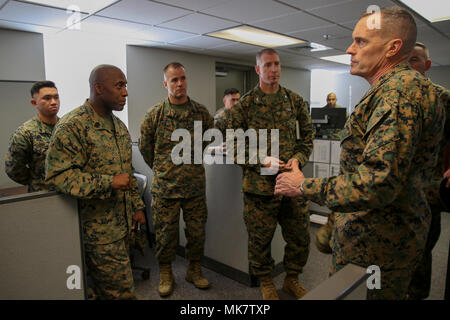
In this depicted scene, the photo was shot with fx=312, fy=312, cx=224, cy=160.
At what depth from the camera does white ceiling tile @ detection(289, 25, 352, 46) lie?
3689 mm

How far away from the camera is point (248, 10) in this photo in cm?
290

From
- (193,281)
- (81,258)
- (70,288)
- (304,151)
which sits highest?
(304,151)

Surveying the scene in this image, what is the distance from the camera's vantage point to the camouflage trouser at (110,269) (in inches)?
57.3

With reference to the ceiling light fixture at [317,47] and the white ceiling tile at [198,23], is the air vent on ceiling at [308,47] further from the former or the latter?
the white ceiling tile at [198,23]

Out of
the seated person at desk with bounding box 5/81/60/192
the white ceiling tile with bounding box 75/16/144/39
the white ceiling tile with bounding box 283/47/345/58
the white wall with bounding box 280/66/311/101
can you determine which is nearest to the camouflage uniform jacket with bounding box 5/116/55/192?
the seated person at desk with bounding box 5/81/60/192

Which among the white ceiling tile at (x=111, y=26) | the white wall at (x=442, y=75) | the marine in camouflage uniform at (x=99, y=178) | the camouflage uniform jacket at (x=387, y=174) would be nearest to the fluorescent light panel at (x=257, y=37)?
the white ceiling tile at (x=111, y=26)

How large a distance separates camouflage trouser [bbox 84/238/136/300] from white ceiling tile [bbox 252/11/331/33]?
8.79ft

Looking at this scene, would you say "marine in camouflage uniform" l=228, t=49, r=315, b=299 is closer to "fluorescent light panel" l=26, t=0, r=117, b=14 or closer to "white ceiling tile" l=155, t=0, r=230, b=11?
"white ceiling tile" l=155, t=0, r=230, b=11

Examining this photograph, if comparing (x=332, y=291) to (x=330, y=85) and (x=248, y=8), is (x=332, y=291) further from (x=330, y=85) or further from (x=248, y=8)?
(x=330, y=85)

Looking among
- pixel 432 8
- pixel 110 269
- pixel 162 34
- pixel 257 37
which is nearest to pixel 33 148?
pixel 110 269

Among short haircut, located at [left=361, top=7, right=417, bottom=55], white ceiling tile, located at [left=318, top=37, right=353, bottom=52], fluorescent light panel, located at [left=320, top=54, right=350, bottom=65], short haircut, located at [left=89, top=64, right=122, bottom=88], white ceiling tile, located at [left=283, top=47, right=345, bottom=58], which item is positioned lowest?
short haircut, located at [left=89, top=64, right=122, bottom=88]

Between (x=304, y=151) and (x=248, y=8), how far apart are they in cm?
157

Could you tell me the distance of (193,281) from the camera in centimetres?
230

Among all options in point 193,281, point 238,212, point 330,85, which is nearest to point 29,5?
point 238,212
